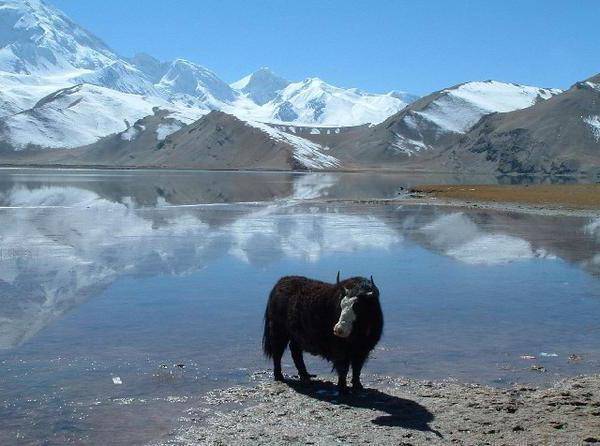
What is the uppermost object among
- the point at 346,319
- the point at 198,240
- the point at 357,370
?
the point at 346,319

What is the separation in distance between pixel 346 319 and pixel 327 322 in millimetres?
769

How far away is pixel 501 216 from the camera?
45.4 meters

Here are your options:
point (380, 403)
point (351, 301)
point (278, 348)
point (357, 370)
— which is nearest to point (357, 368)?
point (357, 370)

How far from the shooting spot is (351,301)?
10.2 m

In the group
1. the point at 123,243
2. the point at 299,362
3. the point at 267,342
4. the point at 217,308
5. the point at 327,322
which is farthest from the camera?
the point at 123,243

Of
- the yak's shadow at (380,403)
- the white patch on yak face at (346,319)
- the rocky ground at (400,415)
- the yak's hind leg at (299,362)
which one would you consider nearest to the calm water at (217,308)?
the rocky ground at (400,415)

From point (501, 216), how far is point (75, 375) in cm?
3713

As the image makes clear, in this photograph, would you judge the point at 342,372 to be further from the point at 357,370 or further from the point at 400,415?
the point at 400,415

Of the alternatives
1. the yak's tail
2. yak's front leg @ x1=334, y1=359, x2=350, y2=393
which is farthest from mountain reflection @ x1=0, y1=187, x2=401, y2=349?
yak's front leg @ x1=334, y1=359, x2=350, y2=393

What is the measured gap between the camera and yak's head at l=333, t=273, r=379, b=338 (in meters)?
10.0

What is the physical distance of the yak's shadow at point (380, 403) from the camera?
9.29 m

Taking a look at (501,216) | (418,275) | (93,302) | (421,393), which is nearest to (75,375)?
(421,393)

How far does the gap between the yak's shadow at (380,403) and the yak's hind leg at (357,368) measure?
0.33ft

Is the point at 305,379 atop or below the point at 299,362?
below
